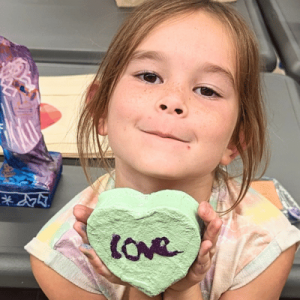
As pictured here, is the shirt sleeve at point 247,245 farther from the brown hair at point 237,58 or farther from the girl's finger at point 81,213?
the girl's finger at point 81,213

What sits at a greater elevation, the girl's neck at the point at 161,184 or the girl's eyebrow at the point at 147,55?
the girl's eyebrow at the point at 147,55

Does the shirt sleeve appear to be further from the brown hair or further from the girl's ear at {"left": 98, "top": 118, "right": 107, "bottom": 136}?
the girl's ear at {"left": 98, "top": 118, "right": 107, "bottom": 136}

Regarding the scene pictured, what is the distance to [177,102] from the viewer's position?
0.64 meters

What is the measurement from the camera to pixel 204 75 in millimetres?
685

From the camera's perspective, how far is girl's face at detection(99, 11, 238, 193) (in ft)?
2.10

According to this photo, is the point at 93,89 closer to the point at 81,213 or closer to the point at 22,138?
the point at 22,138

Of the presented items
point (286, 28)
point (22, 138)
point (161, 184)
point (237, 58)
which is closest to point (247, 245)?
point (161, 184)

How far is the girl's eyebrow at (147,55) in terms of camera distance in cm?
69

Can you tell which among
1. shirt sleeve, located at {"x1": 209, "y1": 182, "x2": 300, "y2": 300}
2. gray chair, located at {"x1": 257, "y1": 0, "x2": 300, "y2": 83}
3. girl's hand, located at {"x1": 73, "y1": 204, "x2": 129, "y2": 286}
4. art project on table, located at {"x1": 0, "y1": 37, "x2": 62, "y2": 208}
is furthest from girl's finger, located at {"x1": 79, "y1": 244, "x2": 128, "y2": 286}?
gray chair, located at {"x1": 257, "y1": 0, "x2": 300, "y2": 83}

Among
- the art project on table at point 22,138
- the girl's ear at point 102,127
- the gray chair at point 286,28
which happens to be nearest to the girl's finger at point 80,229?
the girl's ear at point 102,127

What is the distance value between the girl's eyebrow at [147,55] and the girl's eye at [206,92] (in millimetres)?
66

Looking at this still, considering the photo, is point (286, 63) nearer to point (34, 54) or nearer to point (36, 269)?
point (34, 54)

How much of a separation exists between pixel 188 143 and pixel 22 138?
0.40m

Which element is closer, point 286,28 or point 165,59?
point 165,59
